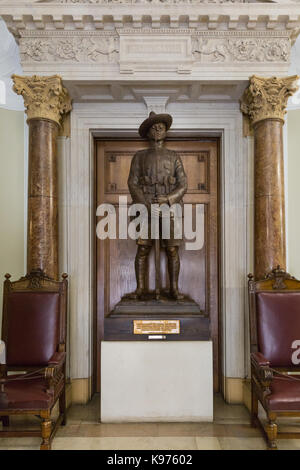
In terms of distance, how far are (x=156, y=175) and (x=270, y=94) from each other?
1.37 metres

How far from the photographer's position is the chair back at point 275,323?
10.2 ft

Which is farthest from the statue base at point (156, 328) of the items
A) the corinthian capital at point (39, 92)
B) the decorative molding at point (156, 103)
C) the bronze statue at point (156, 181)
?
the decorative molding at point (156, 103)

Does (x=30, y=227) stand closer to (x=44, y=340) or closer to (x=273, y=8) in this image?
(x=44, y=340)

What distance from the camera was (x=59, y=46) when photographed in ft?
11.5

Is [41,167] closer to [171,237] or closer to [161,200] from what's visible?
[161,200]

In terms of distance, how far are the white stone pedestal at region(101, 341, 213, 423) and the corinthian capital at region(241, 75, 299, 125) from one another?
2348 millimetres

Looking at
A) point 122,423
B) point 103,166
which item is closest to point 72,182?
point 103,166

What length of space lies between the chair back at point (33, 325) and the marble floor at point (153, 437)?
63 centimetres

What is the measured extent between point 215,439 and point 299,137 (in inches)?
125

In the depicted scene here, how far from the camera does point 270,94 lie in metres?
3.51

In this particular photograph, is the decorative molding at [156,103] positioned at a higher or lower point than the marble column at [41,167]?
higher

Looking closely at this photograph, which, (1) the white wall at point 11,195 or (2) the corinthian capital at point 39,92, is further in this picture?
(1) the white wall at point 11,195

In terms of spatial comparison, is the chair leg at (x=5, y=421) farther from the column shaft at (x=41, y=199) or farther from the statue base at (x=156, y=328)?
the column shaft at (x=41, y=199)

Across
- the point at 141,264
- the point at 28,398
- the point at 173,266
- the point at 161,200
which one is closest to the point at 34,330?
the point at 28,398
